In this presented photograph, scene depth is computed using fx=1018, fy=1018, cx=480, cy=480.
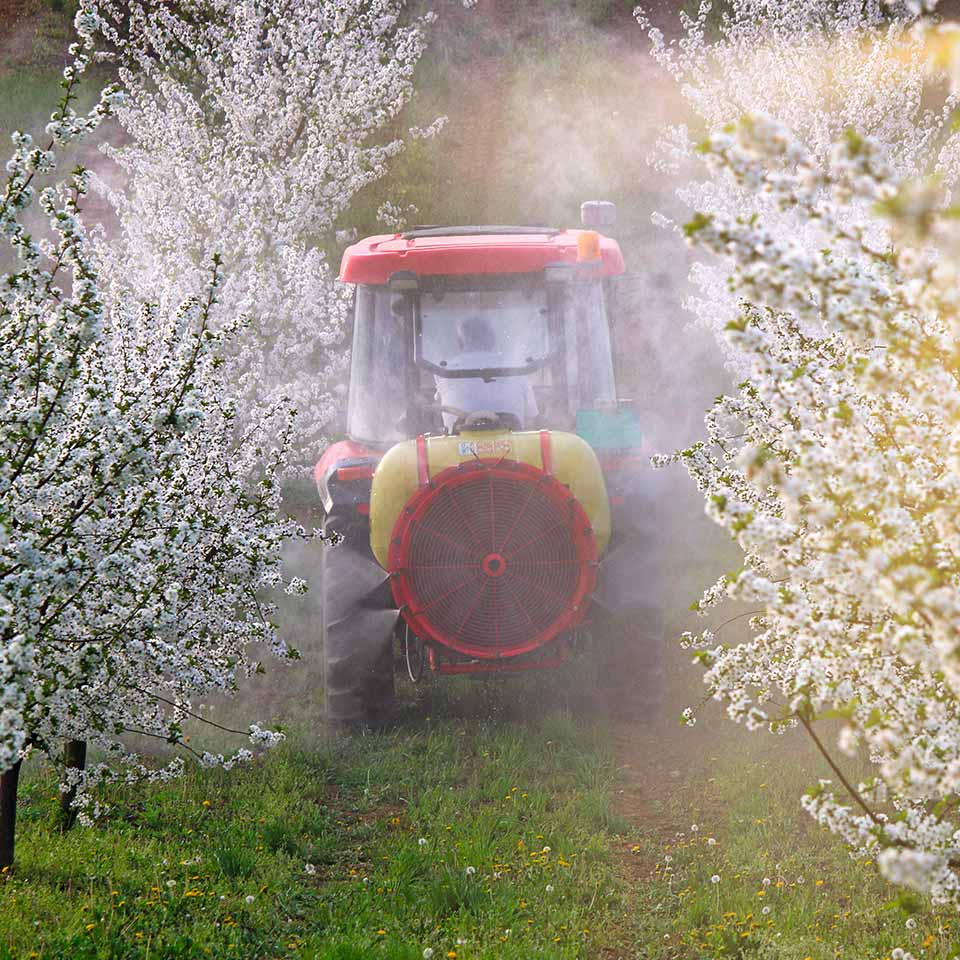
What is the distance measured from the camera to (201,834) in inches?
198

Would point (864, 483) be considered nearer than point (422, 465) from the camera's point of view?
Yes

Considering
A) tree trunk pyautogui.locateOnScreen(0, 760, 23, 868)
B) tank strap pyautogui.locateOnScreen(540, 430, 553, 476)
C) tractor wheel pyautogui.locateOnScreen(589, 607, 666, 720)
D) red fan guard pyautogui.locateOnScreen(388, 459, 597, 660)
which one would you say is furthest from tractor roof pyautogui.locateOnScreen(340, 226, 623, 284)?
tree trunk pyautogui.locateOnScreen(0, 760, 23, 868)

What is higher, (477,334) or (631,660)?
(477,334)

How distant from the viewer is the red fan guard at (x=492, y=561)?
19.1 ft

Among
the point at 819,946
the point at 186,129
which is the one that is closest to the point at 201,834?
the point at 819,946

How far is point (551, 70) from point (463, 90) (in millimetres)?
1754

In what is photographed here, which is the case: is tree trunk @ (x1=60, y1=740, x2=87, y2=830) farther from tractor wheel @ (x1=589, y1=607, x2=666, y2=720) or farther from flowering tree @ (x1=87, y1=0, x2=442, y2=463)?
flowering tree @ (x1=87, y1=0, x2=442, y2=463)

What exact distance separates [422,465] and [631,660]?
1.87 metres

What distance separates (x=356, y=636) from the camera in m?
6.21

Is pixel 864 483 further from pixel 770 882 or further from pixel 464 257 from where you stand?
pixel 464 257

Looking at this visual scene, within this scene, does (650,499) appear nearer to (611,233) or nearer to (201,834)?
(201,834)

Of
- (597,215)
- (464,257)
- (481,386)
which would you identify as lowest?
(481,386)

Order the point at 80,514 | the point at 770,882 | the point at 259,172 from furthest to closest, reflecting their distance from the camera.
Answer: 1. the point at 259,172
2. the point at 770,882
3. the point at 80,514

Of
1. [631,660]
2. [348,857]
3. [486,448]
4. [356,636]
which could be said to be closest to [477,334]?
[486,448]
